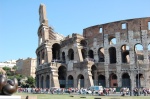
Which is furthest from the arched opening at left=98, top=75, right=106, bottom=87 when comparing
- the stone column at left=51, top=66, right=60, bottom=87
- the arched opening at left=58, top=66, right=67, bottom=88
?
the stone column at left=51, top=66, right=60, bottom=87

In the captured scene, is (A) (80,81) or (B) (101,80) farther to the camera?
(B) (101,80)

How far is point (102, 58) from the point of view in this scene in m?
48.1

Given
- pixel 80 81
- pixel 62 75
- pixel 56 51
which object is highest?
pixel 56 51

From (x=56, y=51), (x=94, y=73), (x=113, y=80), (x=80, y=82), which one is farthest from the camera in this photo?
(x=56, y=51)

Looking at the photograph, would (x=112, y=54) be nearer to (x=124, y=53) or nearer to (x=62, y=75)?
(x=124, y=53)

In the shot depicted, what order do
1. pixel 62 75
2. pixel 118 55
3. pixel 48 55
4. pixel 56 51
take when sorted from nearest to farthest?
1. pixel 118 55
2. pixel 48 55
3. pixel 62 75
4. pixel 56 51

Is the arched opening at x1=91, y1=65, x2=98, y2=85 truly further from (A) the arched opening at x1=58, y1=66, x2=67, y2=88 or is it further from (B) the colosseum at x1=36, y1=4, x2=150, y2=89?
(A) the arched opening at x1=58, y1=66, x2=67, y2=88

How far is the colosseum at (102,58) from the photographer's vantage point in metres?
42.7

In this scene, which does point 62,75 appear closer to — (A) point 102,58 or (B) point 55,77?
(B) point 55,77

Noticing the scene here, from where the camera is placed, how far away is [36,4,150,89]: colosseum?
42.7 meters

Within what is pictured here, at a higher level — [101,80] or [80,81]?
[101,80]

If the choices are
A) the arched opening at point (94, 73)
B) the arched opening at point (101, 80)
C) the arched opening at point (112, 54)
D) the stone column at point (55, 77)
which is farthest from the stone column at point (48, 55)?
the arched opening at point (112, 54)

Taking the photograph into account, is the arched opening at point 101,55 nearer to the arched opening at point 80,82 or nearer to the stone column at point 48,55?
the arched opening at point 80,82

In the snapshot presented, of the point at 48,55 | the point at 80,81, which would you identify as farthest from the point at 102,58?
the point at 48,55
